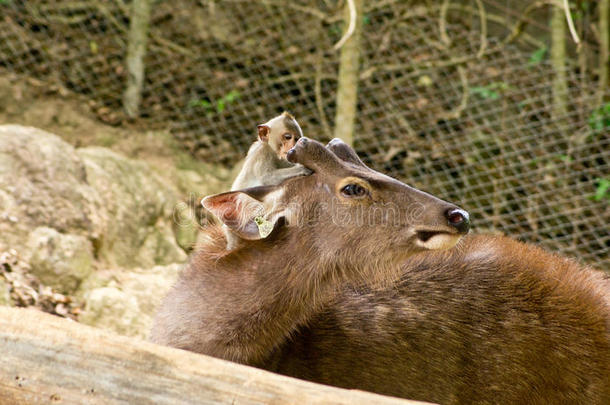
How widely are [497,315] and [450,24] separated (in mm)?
6288

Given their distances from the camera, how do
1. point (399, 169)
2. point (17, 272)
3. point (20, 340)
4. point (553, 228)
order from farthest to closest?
1. point (399, 169)
2. point (553, 228)
3. point (17, 272)
4. point (20, 340)

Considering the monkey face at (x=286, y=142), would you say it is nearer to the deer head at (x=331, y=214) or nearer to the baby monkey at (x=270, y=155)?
the baby monkey at (x=270, y=155)

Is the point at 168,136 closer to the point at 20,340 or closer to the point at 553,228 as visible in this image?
the point at 553,228

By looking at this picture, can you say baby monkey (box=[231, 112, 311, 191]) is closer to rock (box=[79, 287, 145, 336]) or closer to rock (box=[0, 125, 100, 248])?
rock (box=[79, 287, 145, 336])

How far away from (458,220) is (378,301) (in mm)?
726

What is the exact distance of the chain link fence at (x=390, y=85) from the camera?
304 inches

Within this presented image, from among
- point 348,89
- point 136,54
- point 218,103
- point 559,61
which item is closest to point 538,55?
point 559,61

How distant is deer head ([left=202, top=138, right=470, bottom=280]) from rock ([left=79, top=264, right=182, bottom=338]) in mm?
1978

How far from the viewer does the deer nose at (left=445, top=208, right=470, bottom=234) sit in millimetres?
3129

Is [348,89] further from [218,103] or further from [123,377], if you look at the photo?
[123,377]

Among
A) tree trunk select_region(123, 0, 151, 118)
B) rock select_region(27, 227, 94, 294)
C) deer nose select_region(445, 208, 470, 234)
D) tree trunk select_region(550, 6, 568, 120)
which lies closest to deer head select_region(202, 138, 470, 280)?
deer nose select_region(445, 208, 470, 234)

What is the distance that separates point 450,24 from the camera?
9.25 meters

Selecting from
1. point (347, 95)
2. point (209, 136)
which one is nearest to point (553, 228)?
point (347, 95)

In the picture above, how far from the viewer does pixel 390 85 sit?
846 centimetres
